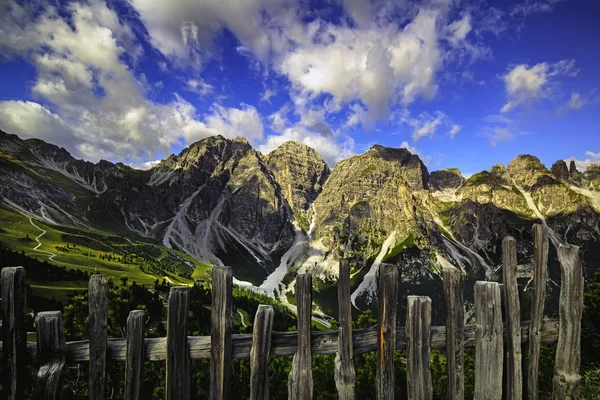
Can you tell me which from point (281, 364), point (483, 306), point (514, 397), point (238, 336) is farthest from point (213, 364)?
point (281, 364)

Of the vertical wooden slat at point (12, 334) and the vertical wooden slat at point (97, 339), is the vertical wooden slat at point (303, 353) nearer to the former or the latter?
the vertical wooden slat at point (97, 339)

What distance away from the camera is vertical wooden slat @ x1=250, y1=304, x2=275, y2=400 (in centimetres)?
477

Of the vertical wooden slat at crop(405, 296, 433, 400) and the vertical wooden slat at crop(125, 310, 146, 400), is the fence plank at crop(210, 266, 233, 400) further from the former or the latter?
the vertical wooden slat at crop(405, 296, 433, 400)

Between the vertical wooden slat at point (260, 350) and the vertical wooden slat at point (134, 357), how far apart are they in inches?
61.0

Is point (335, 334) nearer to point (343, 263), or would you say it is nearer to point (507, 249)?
point (343, 263)

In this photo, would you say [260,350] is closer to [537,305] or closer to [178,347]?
[178,347]

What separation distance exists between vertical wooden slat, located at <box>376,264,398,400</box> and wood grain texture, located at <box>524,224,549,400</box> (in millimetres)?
2714

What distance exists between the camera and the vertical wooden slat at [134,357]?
457 centimetres

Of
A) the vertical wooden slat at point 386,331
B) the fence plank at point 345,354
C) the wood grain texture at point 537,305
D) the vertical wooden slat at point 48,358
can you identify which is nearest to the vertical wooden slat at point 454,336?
the vertical wooden slat at point 386,331

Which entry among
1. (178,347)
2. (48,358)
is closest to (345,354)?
(178,347)

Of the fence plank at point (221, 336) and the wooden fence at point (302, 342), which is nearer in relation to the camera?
the wooden fence at point (302, 342)

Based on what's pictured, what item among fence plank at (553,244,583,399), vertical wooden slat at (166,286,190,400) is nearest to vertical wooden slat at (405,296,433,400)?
fence plank at (553,244,583,399)

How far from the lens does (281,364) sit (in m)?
18.9

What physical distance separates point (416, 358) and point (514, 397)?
6.69 feet
